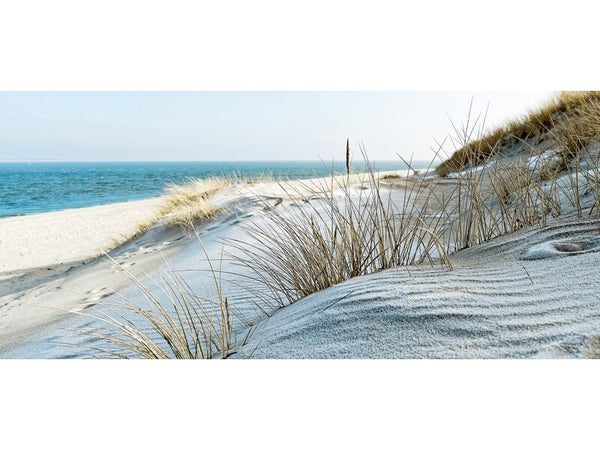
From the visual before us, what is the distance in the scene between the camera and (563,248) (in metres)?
1.67

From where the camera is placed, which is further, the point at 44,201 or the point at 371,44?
the point at 44,201

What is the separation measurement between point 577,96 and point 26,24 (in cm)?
596

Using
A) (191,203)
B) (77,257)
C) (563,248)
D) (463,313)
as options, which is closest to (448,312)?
(463,313)

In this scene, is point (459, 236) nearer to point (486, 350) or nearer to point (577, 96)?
point (486, 350)

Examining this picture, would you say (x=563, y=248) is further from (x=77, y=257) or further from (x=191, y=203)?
(x=77, y=257)

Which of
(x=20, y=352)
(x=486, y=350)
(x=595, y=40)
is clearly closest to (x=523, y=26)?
(x=595, y=40)

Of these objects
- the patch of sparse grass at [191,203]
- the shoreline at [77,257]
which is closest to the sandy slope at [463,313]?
the shoreline at [77,257]

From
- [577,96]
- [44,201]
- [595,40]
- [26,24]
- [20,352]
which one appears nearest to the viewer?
[26,24]

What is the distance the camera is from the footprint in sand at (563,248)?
1599 millimetres

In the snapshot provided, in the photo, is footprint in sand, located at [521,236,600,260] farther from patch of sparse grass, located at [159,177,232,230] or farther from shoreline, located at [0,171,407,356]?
patch of sparse grass, located at [159,177,232,230]

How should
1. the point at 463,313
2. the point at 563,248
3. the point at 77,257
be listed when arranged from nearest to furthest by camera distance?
the point at 463,313 → the point at 563,248 → the point at 77,257

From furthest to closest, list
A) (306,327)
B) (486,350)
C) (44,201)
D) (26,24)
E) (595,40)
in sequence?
(44,201) → (595,40) → (26,24) → (306,327) → (486,350)

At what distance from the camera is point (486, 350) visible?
1.15 metres
